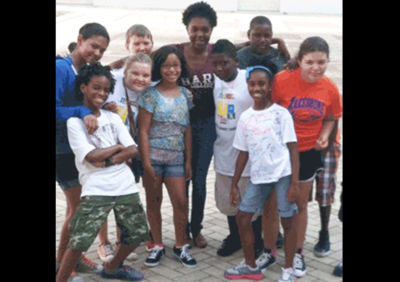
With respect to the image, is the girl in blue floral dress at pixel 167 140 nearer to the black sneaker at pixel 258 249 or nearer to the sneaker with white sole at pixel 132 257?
the sneaker with white sole at pixel 132 257

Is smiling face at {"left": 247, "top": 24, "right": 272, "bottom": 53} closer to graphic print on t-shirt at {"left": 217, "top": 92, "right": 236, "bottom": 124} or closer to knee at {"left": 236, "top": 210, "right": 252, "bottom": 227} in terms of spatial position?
graphic print on t-shirt at {"left": 217, "top": 92, "right": 236, "bottom": 124}

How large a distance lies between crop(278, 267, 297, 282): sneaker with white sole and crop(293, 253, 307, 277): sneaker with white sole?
115mm

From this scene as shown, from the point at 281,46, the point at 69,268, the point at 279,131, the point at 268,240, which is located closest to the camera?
the point at 69,268

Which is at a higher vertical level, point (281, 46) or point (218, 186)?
point (281, 46)

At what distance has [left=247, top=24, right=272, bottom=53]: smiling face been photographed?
470 cm

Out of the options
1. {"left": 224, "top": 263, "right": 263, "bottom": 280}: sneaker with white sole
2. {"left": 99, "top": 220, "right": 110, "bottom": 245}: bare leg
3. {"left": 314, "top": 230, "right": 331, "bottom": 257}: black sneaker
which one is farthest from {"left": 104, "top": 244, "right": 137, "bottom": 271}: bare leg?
{"left": 314, "top": 230, "right": 331, "bottom": 257}: black sneaker

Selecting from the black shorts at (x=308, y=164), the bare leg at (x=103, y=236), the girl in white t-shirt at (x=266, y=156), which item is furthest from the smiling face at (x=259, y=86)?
the bare leg at (x=103, y=236)

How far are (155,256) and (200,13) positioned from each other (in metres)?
1.91
